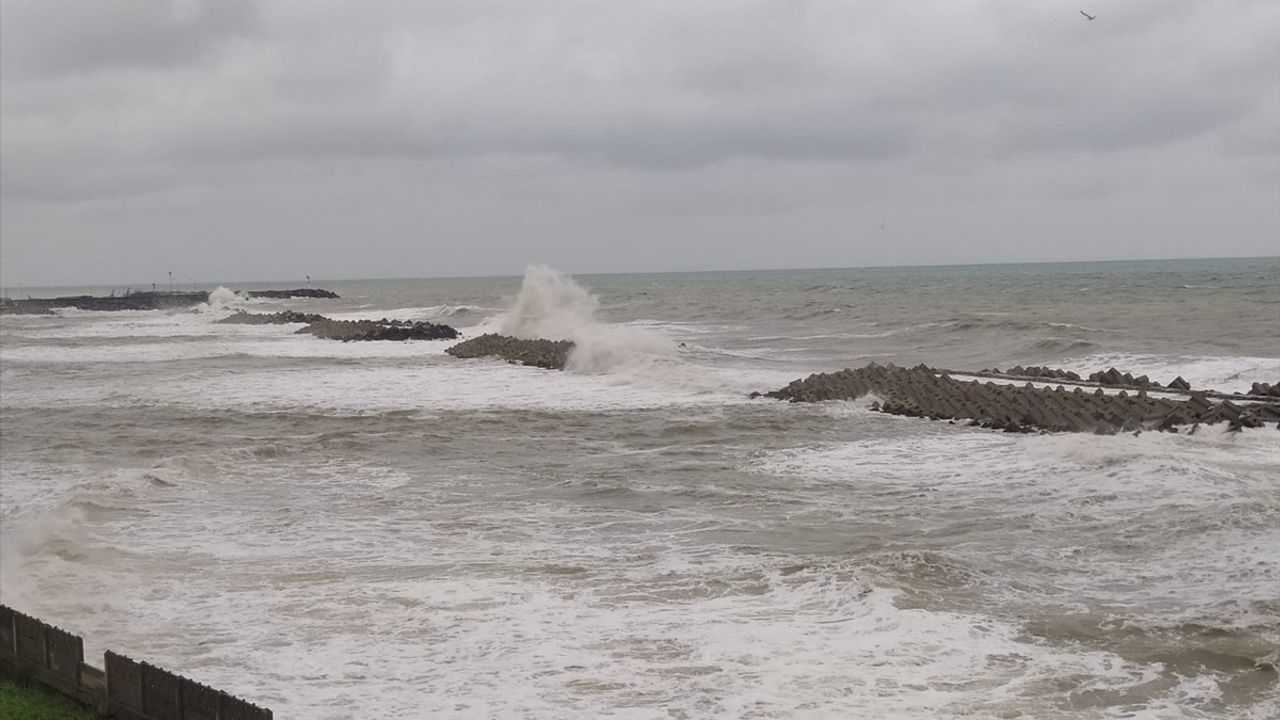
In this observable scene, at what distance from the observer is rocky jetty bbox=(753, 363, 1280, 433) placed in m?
19.7

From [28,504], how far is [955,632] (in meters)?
11.6

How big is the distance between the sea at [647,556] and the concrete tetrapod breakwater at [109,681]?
3.72ft

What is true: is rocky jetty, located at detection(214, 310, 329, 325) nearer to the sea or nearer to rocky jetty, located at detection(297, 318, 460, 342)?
rocky jetty, located at detection(297, 318, 460, 342)

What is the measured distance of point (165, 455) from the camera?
19.2 meters

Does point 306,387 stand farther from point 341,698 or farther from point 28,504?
point 341,698

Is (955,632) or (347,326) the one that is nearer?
(955,632)

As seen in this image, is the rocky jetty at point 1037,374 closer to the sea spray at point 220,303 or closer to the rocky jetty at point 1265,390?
the rocky jetty at point 1265,390

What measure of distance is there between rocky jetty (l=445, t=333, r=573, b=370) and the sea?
352 inches

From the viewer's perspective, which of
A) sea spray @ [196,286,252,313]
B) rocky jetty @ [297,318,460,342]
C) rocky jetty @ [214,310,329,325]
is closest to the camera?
rocky jetty @ [297,318,460,342]

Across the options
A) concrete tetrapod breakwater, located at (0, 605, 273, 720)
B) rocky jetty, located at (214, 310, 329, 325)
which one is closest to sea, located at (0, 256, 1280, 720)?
concrete tetrapod breakwater, located at (0, 605, 273, 720)

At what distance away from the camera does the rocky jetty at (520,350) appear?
36497 millimetres

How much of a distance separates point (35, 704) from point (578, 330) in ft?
124

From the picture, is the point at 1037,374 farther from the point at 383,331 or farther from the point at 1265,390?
the point at 383,331

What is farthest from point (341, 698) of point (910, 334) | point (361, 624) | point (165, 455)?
point (910, 334)
